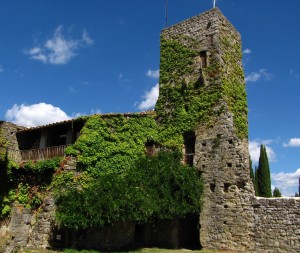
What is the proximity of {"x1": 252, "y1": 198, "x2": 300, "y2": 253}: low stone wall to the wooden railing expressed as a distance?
1035 centimetres

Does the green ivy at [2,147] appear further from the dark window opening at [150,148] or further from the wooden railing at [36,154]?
the dark window opening at [150,148]

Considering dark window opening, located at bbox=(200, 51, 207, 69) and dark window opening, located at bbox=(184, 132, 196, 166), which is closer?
dark window opening, located at bbox=(184, 132, 196, 166)

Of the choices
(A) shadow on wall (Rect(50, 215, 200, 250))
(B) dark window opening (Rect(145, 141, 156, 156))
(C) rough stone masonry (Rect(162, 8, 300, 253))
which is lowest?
(A) shadow on wall (Rect(50, 215, 200, 250))

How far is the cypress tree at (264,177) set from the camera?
→ 96.0 feet

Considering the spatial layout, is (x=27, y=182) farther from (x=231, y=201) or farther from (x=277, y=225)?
(x=277, y=225)

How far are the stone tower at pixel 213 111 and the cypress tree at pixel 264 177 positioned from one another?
11724mm

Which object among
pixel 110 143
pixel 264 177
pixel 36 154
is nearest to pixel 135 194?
pixel 110 143

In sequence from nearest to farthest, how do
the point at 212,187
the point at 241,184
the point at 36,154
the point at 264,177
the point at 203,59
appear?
the point at 241,184 < the point at 212,187 < the point at 36,154 < the point at 203,59 < the point at 264,177

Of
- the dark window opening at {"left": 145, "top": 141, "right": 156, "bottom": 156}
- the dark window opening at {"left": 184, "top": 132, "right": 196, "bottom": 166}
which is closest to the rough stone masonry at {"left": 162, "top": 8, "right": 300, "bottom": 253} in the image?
the dark window opening at {"left": 184, "top": 132, "right": 196, "bottom": 166}

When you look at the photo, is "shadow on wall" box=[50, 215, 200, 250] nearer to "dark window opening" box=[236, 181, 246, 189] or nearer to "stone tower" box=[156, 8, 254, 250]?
"stone tower" box=[156, 8, 254, 250]

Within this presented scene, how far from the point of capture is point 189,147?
2012 centimetres

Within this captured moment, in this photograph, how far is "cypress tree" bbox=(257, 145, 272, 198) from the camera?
29248 mm

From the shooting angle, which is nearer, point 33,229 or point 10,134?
point 33,229

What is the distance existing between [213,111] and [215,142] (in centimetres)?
180
